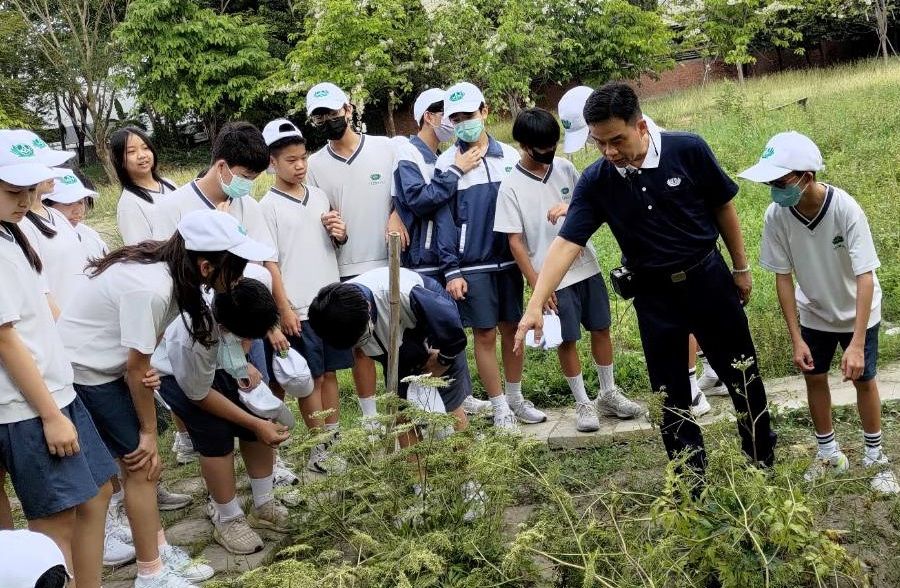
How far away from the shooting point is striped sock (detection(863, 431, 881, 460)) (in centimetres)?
420

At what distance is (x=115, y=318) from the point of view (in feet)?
12.7

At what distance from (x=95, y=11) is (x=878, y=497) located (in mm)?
32019

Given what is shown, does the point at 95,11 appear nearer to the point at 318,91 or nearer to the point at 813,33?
the point at 813,33

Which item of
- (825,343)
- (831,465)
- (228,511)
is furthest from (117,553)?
(825,343)

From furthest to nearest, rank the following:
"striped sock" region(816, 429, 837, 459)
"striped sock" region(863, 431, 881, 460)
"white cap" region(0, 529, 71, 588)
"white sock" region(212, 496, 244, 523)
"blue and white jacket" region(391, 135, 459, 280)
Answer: "blue and white jacket" region(391, 135, 459, 280) < "white sock" region(212, 496, 244, 523) < "striped sock" region(816, 429, 837, 459) < "striped sock" region(863, 431, 881, 460) < "white cap" region(0, 529, 71, 588)

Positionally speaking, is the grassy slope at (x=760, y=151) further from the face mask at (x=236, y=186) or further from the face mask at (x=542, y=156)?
the face mask at (x=236, y=186)

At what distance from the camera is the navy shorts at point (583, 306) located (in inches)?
→ 208

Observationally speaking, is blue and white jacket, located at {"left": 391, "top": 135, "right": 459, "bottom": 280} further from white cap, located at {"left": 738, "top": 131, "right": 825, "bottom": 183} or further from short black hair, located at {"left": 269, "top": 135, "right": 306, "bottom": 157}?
white cap, located at {"left": 738, "top": 131, "right": 825, "bottom": 183}

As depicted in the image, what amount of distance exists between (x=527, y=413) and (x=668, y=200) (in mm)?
2099

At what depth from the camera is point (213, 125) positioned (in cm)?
3098

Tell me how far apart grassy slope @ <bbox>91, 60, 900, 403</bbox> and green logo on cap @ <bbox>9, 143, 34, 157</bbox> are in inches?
138

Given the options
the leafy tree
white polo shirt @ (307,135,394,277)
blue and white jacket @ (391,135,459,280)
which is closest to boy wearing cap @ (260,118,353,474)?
white polo shirt @ (307,135,394,277)

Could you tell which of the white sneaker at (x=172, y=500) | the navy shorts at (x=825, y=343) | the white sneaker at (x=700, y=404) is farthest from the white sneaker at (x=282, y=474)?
the navy shorts at (x=825, y=343)

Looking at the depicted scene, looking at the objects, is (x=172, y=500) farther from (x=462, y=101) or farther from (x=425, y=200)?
(x=462, y=101)
